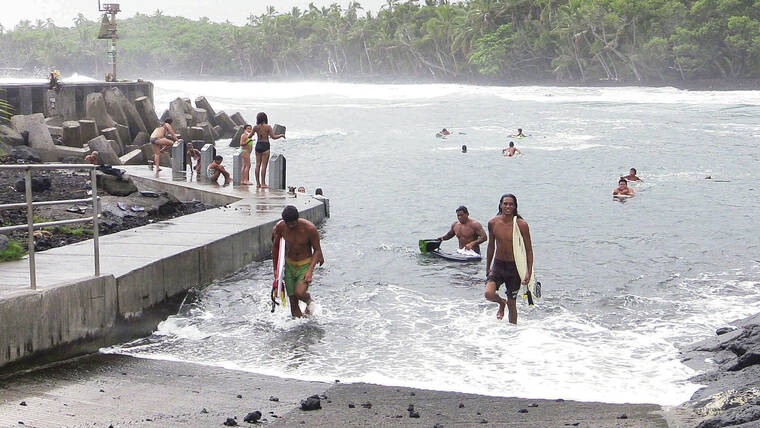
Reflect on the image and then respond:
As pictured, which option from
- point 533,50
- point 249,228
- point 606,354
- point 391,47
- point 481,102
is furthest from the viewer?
point 391,47

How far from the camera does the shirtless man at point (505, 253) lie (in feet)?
31.7

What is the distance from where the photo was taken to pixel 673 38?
7919 centimetres

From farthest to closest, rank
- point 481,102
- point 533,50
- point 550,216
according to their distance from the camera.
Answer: point 533,50, point 481,102, point 550,216

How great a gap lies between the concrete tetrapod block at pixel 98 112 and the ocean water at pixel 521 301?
4305 millimetres

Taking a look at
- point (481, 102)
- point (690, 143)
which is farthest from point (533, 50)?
point (690, 143)

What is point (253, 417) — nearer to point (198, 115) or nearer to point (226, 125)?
point (198, 115)

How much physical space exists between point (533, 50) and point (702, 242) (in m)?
86.9

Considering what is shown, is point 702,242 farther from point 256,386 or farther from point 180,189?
point 256,386

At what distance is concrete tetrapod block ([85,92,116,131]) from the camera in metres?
28.8

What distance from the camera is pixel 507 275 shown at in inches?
392

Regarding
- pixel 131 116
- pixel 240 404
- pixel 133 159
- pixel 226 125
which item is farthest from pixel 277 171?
pixel 226 125

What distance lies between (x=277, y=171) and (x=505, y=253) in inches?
362

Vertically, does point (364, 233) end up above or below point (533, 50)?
below

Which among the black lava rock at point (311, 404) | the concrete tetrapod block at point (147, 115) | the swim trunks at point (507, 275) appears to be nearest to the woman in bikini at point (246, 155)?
the swim trunks at point (507, 275)
